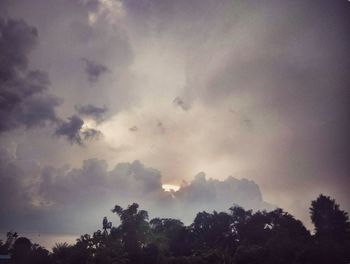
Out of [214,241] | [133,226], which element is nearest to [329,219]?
[214,241]

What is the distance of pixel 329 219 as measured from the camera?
75.8 metres

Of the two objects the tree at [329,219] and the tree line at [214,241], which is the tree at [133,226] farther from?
the tree at [329,219]

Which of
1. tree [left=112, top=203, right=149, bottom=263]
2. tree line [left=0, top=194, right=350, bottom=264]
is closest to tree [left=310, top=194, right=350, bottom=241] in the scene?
tree line [left=0, top=194, right=350, bottom=264]

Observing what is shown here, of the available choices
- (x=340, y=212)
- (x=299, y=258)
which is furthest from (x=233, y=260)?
(x=340, y=212)

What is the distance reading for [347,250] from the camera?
52.1m

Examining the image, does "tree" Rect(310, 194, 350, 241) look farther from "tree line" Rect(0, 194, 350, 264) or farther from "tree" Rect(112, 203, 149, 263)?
"tree" Rect(112, 203, 149, 263)

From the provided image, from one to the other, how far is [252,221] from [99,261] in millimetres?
48387

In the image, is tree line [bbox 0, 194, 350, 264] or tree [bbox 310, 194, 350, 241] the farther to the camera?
tree [bbox 310, 194, 350, 241]

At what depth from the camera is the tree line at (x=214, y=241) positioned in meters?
53.0

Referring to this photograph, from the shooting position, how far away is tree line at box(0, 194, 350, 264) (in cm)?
5303

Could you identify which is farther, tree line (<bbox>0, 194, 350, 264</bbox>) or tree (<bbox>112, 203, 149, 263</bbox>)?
tree (<bbox>112, 203, 149, 263</bbox>)

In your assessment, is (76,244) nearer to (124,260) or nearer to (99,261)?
(99,261)

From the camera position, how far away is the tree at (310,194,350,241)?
7347 centimetres

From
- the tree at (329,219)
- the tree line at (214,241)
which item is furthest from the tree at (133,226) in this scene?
the tree at (329,219)
